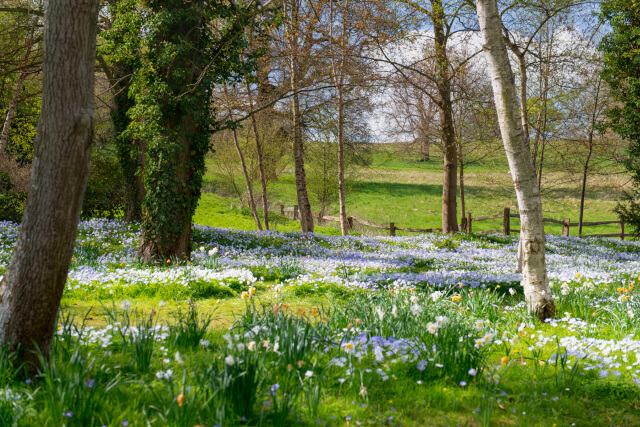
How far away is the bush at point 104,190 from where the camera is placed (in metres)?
15.9

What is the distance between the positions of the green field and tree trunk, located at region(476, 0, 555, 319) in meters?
19.1

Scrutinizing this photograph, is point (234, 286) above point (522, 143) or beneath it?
beneath

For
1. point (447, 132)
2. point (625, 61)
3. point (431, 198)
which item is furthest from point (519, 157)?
point (431, 198)

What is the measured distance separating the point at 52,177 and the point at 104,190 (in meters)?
14.6

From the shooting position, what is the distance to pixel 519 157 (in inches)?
207

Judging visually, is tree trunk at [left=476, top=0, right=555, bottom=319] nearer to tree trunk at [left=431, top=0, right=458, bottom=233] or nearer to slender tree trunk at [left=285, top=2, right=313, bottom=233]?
slender tree trunk at [left=285, top=2, right=313, bottom=233]

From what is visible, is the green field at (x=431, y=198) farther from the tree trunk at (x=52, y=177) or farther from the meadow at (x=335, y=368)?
the tree trunk at (x=52, y=177)

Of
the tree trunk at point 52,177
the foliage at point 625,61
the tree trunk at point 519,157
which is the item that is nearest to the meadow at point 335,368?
the tree trunk at point 52,177

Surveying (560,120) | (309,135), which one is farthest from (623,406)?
(560,120)

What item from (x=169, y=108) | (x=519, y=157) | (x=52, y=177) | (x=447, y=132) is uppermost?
(x=447, y=132)

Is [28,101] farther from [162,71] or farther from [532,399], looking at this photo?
[532,399]

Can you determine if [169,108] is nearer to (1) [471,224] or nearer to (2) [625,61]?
(2) [625,61]

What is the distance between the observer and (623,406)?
330 cm

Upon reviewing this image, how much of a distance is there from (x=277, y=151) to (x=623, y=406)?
81.2ft
